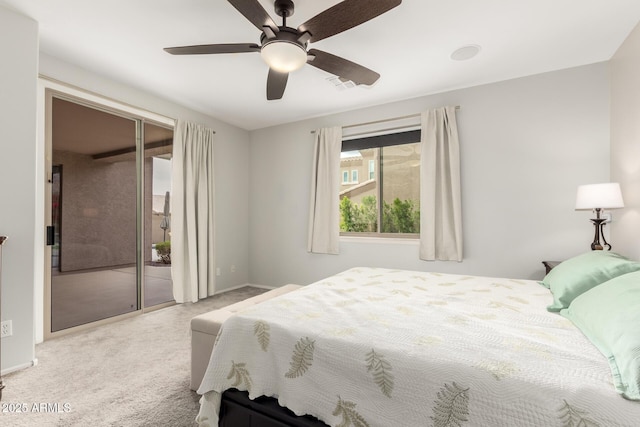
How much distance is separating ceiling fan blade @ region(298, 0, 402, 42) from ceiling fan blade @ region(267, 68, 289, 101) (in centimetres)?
46

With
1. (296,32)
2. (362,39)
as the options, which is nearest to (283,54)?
(296,32)

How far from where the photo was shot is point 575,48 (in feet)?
8.91

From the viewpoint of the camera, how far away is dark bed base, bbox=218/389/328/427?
4.01 feet

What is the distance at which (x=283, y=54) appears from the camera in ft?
6.31

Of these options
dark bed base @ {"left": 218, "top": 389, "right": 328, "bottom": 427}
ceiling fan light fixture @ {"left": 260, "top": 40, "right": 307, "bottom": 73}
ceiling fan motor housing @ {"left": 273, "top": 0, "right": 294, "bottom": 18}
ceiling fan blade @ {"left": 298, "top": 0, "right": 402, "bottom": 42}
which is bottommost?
dark bed base @ {"left": 218, "top": 389, "right": 328, "bottom": 427}

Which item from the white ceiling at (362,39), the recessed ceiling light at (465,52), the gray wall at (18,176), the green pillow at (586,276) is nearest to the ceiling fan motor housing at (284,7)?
the white ceiling at (362,39)

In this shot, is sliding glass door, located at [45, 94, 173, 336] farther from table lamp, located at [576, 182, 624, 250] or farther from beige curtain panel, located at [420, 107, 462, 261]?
table lamp, located at [576, 182, 624, 250]

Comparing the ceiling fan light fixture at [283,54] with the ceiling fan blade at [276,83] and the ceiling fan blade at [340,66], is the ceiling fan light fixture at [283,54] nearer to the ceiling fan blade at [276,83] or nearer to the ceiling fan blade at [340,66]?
the ceiling fan blade at [340,66]

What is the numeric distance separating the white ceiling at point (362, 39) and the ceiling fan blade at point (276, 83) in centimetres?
40

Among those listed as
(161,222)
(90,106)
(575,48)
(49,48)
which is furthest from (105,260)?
(575,48)

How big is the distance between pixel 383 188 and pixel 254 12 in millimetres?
2972

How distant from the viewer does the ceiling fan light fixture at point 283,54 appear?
1.87m

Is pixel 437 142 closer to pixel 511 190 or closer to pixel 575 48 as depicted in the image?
pixel 511 190

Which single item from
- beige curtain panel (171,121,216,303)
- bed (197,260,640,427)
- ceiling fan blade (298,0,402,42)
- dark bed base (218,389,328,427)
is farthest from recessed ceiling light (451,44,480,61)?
beige curtain panel (171,121,216,303)
